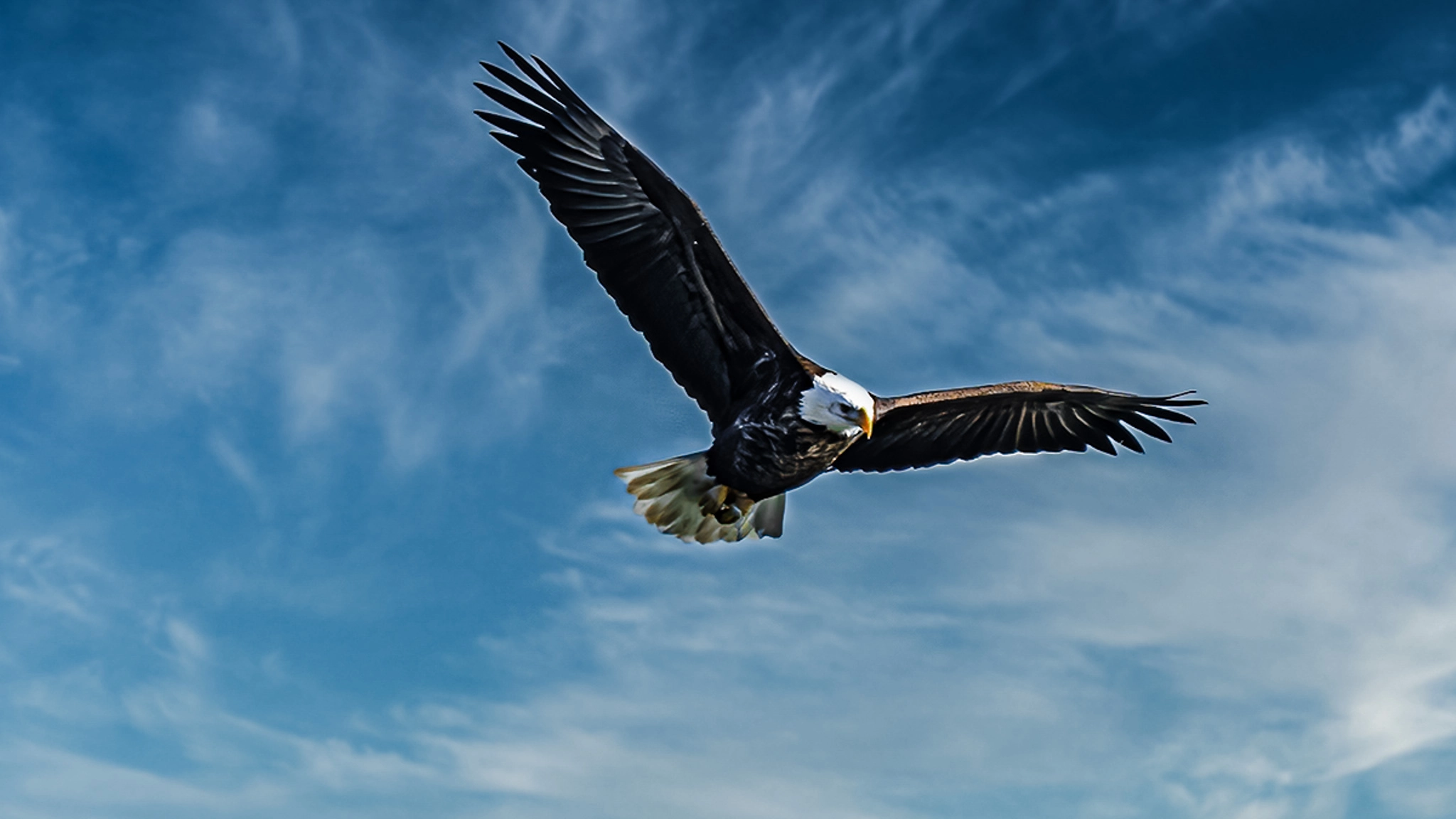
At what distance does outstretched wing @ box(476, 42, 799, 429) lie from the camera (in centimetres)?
749

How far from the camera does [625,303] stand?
25.8 ft

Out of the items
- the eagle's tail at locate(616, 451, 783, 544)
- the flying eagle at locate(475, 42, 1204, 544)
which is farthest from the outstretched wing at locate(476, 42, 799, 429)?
the eagle's tail at locate(616, 451, 783, 544)

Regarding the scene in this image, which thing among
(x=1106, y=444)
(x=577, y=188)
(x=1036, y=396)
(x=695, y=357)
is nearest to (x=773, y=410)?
(x=695, y=357)

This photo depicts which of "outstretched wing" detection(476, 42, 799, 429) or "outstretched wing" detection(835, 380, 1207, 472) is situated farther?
"outstretched wing" detection(835, 380, 1207, 472)

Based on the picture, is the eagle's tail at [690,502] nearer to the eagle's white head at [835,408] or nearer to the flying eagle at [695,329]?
the flying eagle at [695,329]

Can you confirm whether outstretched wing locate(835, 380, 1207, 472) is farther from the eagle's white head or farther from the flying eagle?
the eagle's white head

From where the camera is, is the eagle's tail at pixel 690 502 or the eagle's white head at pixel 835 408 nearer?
the eagle's white head at pixel 835 408

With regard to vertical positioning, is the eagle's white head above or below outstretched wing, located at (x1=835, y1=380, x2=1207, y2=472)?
below

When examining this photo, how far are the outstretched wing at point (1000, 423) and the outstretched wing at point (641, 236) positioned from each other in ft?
3.78

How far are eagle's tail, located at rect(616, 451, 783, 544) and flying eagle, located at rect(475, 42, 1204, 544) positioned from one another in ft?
0.04

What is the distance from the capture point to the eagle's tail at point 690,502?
8.58m

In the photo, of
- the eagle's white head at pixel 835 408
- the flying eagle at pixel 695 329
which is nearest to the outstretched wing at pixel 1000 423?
the flying eagle at pixel 695 329

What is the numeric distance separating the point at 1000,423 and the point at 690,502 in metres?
2.50

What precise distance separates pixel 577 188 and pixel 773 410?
195cm
